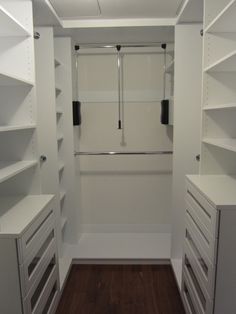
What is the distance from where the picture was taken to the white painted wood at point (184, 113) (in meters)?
2.50

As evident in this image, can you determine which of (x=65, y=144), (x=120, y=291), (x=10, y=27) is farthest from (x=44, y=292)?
(x=10, y=27)

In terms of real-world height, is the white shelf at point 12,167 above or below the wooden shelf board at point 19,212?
above

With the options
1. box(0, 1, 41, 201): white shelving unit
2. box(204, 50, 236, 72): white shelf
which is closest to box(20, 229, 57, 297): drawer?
box(0, 1, 41, 201): white shelving unit

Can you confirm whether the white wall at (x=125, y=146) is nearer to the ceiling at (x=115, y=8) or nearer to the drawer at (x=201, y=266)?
the ceiling at (x=115, y=8)

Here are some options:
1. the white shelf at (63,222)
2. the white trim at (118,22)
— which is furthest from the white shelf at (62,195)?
the white trim at (118,22)

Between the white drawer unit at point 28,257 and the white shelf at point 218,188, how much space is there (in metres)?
1.01

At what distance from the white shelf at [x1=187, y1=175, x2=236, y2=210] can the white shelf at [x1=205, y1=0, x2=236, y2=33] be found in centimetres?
104

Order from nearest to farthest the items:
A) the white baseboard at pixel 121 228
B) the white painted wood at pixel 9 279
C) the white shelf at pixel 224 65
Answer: the white painted wood at pixel 9 279 < the white shelf at pixel 224 65 < the white baseboard at pixel 121 228

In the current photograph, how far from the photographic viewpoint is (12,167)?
5.89ft

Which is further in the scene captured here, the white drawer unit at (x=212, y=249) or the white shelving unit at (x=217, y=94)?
the white shelving unit at (x=217, y=94)

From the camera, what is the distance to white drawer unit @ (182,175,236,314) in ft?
4.60

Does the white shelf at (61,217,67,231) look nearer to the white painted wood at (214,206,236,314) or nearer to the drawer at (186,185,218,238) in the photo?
the drawer at (186,185,218,238)

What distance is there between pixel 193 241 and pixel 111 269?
1145mm

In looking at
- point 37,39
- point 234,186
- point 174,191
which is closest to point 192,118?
point 174,191
